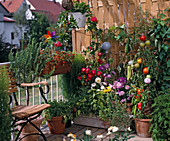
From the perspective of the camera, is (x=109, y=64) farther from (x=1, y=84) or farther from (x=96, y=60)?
(x=1, y=84)

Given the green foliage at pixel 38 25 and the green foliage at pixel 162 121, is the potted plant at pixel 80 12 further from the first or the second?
the green foliage at pixel 38 25

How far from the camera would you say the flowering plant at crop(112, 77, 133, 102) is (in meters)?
3.63

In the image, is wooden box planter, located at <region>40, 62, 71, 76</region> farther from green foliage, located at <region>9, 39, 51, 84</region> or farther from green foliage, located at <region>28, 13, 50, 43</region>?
green foliage, located at <region>28, 13, 50, 43</region>

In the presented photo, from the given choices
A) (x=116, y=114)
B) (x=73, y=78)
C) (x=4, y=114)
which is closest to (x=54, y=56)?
(x=73, y=78)

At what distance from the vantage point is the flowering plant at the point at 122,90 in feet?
11.9

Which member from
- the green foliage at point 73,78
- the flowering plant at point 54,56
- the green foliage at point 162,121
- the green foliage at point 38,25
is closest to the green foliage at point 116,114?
the green foliage at point 162,121

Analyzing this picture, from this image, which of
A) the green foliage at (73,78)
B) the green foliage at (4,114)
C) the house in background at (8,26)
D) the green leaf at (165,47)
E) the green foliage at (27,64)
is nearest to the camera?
the green foliage at (4,114)

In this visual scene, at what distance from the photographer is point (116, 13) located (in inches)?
160

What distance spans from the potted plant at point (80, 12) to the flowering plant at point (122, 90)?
1.22 meters

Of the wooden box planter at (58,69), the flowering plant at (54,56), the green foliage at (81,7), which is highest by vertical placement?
the green foliage at (81,7)

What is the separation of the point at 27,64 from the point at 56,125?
954 millimetres

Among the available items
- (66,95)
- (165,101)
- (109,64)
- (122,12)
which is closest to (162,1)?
(122,12)

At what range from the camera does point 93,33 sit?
14.2ft

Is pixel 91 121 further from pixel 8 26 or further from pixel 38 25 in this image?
pixel 8 26
